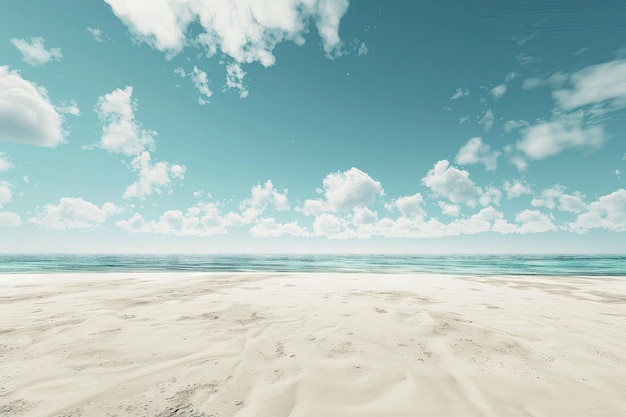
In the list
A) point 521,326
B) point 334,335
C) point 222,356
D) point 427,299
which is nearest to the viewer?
point 222,356

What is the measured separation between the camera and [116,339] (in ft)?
19.4

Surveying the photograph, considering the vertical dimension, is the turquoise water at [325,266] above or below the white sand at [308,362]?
below

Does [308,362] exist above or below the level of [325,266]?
above

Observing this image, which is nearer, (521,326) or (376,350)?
(376,350)

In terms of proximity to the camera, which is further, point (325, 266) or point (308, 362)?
point (325, 266)

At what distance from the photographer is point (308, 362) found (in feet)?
15.8

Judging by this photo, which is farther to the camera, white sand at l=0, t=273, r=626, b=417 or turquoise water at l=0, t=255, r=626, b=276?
turquoise water at l=0, t=255, r=626, b=276

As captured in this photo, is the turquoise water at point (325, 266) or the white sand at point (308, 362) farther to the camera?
the turquoise water at point (325, 266)

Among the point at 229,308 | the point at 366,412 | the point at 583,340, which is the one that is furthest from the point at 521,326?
the point at 229,308

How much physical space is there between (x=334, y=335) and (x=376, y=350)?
1185mm

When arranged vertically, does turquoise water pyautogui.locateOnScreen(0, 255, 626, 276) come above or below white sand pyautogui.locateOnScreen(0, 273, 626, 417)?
below

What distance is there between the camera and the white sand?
3537mm

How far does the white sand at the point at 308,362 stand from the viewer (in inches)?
139

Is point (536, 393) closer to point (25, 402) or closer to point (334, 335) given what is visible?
point (334, 335)
